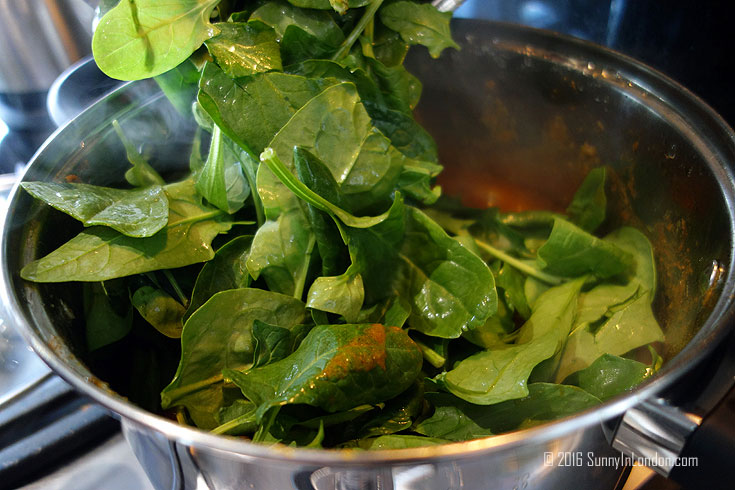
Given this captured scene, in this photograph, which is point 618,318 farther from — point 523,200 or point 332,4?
point 332,4

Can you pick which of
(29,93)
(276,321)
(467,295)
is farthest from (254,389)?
(29,93)

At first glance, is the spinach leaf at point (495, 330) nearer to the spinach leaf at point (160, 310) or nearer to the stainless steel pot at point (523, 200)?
the stainless steel pot at point (523, 200)

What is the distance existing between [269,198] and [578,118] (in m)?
0.39

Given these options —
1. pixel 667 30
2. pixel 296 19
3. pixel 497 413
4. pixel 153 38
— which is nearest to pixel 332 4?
pixel 296 19

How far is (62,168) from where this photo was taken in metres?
0.52

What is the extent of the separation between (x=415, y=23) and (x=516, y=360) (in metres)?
0.33

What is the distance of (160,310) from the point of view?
473 mm

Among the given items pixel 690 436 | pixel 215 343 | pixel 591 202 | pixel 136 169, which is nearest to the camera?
pixel 690 436

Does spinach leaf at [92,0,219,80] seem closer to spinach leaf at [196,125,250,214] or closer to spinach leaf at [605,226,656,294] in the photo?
spinach leaf at [196,125,250,214]

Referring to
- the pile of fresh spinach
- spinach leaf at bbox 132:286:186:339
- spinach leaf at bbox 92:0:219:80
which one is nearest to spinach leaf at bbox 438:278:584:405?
the pile of fresh spinach

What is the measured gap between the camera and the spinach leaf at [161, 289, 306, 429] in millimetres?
425

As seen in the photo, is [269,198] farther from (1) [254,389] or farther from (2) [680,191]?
(2) [680,191]

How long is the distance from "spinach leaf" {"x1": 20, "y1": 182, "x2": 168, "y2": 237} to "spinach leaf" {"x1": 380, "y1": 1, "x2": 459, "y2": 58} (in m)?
0.27

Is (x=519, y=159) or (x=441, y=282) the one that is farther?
Answer: (x=519, y=159)
